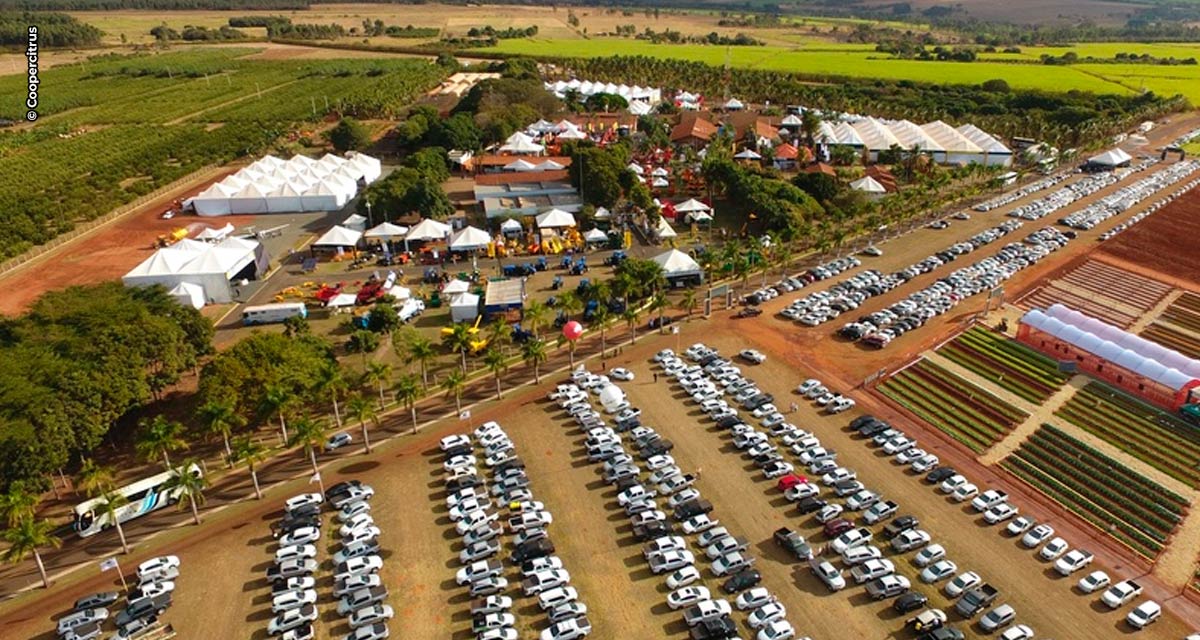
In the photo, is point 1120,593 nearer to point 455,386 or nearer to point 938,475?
point 938,475

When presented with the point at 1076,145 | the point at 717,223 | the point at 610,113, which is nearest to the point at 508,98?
the point at 610,113

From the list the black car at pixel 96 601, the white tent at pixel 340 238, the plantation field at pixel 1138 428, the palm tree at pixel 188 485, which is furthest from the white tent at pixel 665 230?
the black car at pixel 96 601

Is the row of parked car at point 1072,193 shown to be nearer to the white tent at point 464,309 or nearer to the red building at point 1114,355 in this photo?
the red building at point 1114,355

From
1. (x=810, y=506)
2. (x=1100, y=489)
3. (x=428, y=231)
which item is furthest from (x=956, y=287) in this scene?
(x=428, y=231)

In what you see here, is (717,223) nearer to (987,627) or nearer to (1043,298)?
(1043,298)

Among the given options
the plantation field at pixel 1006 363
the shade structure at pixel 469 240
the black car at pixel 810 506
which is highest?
the shade structure at pixel 469 240

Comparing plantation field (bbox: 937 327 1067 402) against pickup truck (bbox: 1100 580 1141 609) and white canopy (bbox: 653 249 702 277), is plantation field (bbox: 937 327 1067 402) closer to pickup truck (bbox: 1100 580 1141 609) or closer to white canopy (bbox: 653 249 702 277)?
pickup truck (bbox: 1100 580 1141 609)
